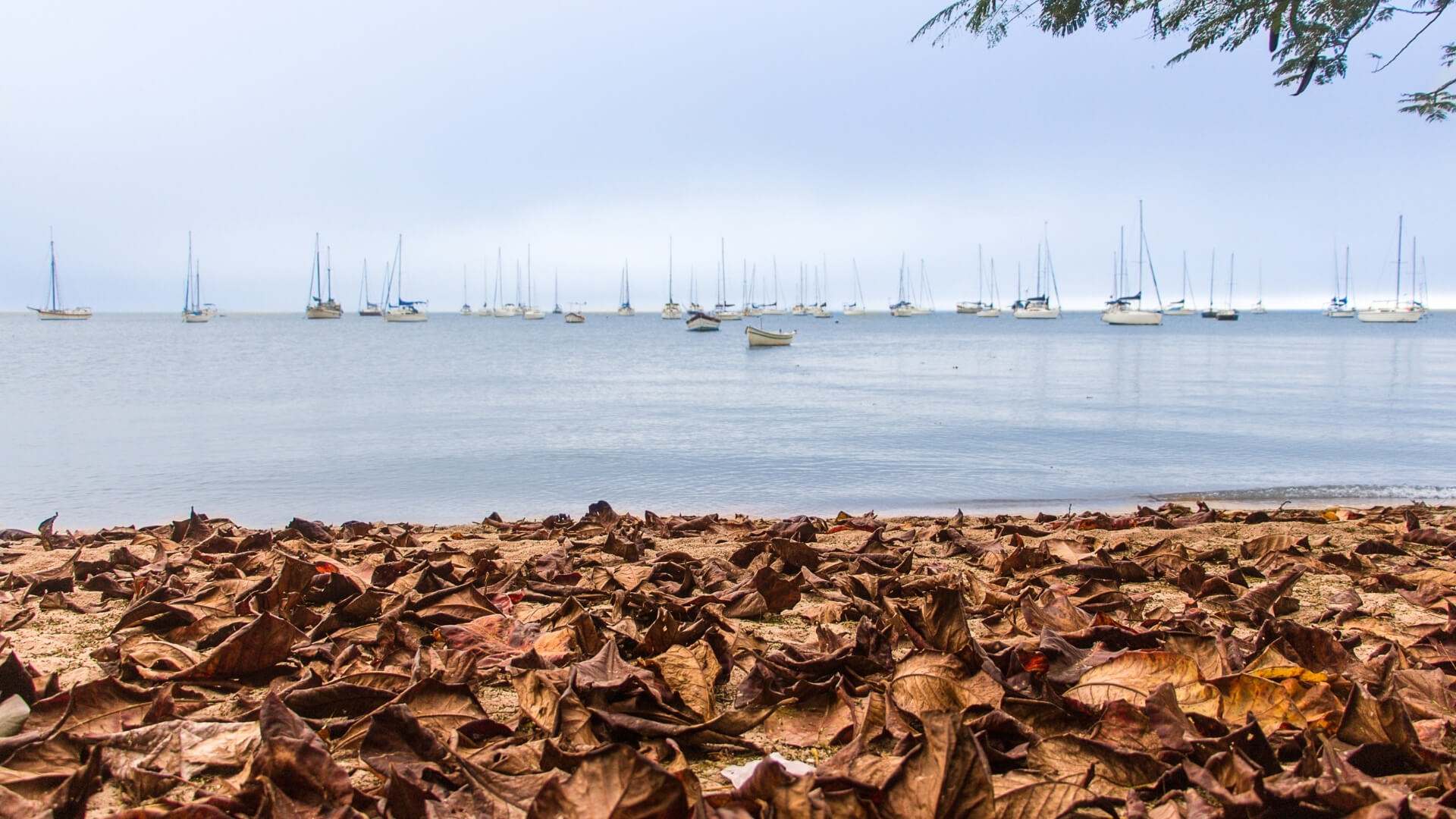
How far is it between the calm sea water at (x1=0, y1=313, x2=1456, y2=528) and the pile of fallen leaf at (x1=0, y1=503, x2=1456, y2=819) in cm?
747

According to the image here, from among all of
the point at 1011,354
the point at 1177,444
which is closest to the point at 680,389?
the point at 1177,444

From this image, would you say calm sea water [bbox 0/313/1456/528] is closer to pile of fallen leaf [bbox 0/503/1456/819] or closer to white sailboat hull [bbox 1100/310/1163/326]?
pile of fallen leaf [bbox 0/503/1456/819]

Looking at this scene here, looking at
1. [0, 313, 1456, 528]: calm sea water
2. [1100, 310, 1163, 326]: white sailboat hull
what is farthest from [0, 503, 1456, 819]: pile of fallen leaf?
[1100, 310, 1163, 326]: white sailboat hull

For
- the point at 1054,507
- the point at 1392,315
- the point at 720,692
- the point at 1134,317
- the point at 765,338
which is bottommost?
the point at 1054,507

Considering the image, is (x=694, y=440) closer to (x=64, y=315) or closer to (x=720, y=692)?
(x=720, y=692)

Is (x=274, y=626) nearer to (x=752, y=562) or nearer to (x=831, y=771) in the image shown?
(x=831, y=771)

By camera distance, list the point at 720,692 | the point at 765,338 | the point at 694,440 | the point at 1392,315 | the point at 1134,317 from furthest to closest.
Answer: the point at 1392,315 → the point at 1134,317 → the point at 765,338 → the point at 694,440 → the point at 720,692

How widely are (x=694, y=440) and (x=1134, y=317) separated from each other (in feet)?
411

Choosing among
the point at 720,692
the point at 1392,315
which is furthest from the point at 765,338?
the point at 1392,315

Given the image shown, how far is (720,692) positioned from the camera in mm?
2750

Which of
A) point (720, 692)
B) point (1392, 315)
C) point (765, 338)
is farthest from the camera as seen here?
point (1392, 315)

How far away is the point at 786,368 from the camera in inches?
1858

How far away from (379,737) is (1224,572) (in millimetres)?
4414

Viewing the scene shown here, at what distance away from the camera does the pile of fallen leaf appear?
6.12ft
